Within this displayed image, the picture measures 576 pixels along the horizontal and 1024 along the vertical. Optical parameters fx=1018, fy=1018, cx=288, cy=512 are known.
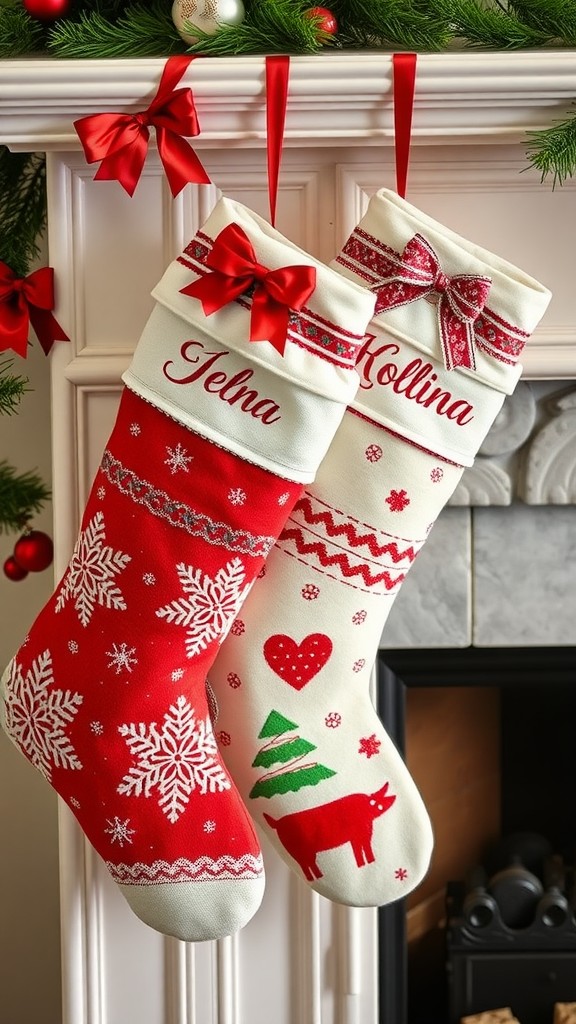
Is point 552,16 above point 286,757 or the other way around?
above

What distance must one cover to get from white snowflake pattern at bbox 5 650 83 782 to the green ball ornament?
2.28 ft

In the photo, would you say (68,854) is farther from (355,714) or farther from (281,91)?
(281,91)

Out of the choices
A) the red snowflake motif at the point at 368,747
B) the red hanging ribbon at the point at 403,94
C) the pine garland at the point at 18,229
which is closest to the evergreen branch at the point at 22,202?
the pine garland at the point at 18,229

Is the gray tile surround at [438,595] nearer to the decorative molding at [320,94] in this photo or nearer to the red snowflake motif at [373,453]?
the red snowflake motif at [373,453]

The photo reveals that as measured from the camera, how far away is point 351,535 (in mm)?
1096

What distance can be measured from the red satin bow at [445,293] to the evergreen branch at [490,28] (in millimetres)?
277

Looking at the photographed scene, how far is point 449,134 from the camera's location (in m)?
1.12

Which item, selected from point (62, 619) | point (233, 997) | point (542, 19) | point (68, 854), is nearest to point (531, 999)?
point (233, 997)

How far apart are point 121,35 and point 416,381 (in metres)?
0.51

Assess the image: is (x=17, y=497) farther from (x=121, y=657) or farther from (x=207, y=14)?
(x=207, y=14)

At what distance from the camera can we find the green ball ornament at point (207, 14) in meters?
1.09

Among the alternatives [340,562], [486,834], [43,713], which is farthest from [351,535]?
[486,834]

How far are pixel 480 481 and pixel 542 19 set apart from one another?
530mm

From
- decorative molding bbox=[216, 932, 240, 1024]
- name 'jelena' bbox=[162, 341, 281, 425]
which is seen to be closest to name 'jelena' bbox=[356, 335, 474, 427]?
name 'jelena' bbox=[162, 341, 281, 425]
